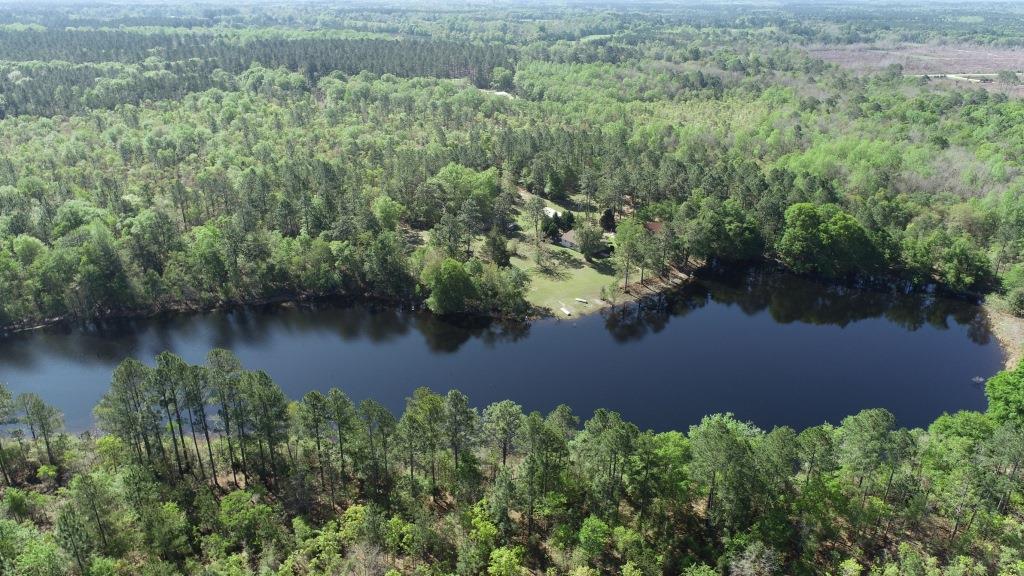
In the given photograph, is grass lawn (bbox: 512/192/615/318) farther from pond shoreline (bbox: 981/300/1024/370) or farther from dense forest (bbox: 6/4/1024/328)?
pond shoreline (bbox: 981/300/1024/370)

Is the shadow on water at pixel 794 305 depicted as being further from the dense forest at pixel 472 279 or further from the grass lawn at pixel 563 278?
the grass lawn at pixel 563 278

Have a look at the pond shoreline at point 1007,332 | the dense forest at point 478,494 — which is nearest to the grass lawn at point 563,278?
the dense forest at point 478,494

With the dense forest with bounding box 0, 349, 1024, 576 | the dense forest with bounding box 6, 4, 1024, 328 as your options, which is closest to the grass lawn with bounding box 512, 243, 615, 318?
the dense forest with bounding box 6, 4, 1024, 328

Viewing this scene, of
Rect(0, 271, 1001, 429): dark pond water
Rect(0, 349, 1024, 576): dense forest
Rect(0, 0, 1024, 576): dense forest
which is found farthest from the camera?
Rect(0, 271, 1001, 429): dark pond water

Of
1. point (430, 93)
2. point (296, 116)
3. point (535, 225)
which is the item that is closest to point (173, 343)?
point (535, 225)

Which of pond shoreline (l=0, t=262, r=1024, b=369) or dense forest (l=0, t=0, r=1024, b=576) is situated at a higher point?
dense forest (l=0, t=0, r=1024, b=576)

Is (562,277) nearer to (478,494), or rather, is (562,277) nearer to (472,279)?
(472,279)

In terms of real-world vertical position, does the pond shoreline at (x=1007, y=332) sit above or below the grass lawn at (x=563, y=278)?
below
